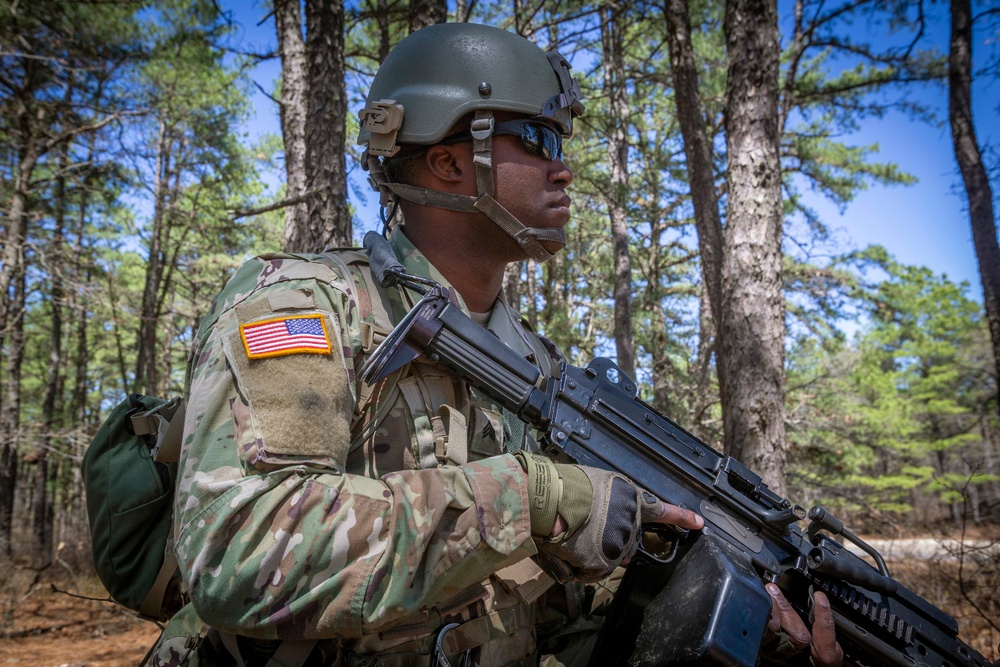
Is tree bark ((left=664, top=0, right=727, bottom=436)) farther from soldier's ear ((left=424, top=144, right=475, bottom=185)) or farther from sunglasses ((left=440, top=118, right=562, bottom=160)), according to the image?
soldier's ear ((left=424, top=144, right=475, bottom=185))

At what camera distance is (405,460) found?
188cm

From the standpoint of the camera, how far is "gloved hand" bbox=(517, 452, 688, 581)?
1.68 meters

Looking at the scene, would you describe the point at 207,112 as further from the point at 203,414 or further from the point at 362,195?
the point at 203,414

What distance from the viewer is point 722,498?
2.29 meters

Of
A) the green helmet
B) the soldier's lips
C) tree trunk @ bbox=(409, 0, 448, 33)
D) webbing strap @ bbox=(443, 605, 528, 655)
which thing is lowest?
webbing strap @ bbox=(443, 605, 528, 655)

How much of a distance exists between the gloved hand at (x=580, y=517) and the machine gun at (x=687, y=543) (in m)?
0.26

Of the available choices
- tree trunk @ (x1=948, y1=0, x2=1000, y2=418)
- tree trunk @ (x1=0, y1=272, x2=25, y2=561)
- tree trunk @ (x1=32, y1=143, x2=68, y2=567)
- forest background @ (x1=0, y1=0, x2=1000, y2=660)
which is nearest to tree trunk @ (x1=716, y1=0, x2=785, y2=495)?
forest background @ (x1=0, y1=0, x2=1000, y2=660)

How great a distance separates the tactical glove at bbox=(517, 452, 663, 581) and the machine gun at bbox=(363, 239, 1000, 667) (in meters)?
0.26

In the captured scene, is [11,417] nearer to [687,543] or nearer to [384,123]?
[384,123]

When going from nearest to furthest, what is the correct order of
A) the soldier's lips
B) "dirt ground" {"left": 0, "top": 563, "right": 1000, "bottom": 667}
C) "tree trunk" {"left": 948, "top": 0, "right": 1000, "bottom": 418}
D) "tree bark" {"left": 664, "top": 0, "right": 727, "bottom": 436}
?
the soldier's lips
"dirt ground" {"left": 0, "top": 563, "right": 1000, "bottom": 667}
"tree bark" {"left": 664, "top": 0, "right": 727, "bottom": 436}
"tree trunk" {"left": 948, "top": 0, "right": 1000, "bottom": 418}

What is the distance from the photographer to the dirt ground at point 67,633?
20.7 feet

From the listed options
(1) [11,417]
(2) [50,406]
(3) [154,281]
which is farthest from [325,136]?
(2) [50,406]

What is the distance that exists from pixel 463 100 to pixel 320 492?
152 centimetres

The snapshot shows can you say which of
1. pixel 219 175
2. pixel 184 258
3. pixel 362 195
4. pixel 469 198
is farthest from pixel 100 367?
pixel 469 198
